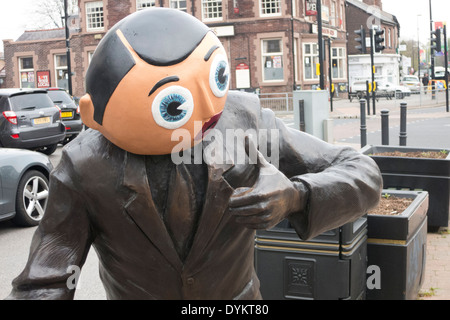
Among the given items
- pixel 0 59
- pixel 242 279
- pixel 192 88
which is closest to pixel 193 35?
pixel 192 88

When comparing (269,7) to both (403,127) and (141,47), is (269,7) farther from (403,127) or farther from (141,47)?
(141,47)

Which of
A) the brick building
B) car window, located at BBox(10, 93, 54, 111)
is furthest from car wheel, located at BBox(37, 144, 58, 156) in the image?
the brick building

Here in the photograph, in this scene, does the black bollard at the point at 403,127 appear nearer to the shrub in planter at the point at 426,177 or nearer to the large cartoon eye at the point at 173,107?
the shrub in planter at the point at 426,177

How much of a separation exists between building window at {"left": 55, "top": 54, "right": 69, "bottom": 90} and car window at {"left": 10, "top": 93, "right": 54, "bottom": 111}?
23751 millimetres

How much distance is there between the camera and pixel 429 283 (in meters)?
5.00

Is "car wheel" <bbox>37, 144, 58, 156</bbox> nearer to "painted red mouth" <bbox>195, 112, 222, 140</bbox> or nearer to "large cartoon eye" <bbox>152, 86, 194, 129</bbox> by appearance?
"painted red mouth" <bbox>195, 112, 222, 140</bbox>

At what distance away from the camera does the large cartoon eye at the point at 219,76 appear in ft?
5.33

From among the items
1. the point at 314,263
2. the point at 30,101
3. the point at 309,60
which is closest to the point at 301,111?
the point at 30,101

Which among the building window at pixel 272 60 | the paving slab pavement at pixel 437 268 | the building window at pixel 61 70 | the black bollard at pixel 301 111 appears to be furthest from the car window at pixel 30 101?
the building window at pixel 61 70

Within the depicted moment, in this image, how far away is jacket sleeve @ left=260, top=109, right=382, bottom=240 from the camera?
1.70 metres

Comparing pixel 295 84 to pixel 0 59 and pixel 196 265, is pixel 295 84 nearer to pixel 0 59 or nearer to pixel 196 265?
pixel 196 265

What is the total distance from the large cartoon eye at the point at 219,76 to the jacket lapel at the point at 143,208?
30cm

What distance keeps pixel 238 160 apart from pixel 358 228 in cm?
228
